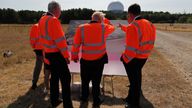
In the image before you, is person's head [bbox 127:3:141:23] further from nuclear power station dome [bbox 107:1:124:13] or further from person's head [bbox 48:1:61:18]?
nuclear power station dome [bbox 107:1:124:13]

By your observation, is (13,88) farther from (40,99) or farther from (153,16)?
(153,16)

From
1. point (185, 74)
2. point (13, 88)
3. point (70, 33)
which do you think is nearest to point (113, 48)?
point (70, 33)

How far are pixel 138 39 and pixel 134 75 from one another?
87 centimetres

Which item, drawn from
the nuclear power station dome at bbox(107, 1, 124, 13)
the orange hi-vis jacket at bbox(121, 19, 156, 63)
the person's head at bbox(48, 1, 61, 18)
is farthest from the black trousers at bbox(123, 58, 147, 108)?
the nuclear power station dome at bbox(107, 1, 124, 13)

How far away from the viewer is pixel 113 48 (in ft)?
25.9

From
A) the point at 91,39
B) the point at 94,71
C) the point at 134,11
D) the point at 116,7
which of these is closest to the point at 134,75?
the point at 94,71

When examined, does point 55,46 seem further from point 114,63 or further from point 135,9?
point 114,63

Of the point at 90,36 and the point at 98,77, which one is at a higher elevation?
the point at 90,36

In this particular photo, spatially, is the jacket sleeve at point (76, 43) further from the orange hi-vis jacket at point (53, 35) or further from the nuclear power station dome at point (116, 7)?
the nuclear power station dome at point (116, 7)

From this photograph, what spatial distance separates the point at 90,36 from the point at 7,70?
5.83 meters

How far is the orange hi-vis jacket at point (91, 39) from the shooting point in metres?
6.14

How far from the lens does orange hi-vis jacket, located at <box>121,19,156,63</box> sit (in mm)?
5832

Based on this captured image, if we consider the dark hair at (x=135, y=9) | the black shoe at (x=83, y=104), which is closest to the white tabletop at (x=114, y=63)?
the black shoe at (x=83, y=104)

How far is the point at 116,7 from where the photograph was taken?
8.49 metres
